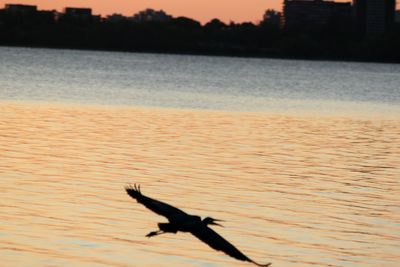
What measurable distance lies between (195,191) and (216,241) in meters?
14.9

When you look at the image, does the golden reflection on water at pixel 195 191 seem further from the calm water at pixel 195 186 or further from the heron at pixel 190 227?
the heron at pixel 190 227

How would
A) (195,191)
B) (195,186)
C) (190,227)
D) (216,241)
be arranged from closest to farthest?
(216,241), (190,227), (195,191), (195,186)

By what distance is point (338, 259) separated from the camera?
23.2m

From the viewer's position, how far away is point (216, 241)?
606 inches

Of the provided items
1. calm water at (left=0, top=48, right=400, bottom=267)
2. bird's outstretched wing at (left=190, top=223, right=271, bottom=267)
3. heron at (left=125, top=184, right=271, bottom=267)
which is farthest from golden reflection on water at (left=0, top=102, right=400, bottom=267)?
bird's outstretched wing at (left=190, top=223, right=271, bottom=267)

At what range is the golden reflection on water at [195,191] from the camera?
23125 millimetres

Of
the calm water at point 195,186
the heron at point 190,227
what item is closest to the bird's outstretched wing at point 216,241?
the heron at point 190,227

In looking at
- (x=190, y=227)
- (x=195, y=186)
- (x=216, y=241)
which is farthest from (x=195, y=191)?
(x=216, y=241)

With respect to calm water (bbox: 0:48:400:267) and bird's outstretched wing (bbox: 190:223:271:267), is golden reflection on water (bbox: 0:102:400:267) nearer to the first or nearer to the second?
calm water (bbox: 0:48:400:267)

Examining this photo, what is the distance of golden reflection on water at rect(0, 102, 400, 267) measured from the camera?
910 inches

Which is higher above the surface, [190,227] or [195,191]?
[190,227]

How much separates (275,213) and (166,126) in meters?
24.7

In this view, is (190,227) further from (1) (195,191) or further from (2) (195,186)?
(2) (195,186)

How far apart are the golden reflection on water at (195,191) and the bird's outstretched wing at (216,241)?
20.1ft
